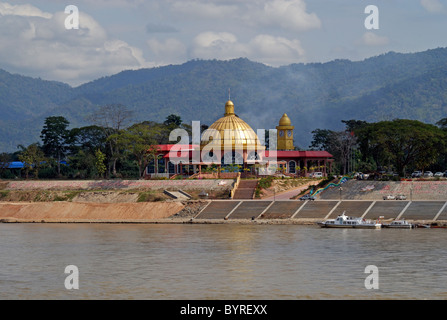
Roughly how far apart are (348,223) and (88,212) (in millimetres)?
41094

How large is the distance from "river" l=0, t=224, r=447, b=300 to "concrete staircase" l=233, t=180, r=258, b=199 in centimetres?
2452

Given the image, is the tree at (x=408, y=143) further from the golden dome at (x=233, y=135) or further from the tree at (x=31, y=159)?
the tree at (x=31, y=159)

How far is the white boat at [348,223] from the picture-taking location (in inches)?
3774

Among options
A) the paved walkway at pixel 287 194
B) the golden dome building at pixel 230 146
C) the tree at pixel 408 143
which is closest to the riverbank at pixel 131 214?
the paved walkway at pixel 287 194

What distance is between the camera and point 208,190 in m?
127

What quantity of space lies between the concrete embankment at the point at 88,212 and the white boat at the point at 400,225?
31853mm

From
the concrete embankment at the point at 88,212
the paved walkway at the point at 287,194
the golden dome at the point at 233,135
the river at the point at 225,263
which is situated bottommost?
the river at the point at 225,263

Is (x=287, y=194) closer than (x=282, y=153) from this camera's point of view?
Yes

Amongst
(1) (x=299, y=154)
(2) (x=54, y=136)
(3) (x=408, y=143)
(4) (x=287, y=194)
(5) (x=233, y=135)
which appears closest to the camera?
(4) (x=287, y=194)

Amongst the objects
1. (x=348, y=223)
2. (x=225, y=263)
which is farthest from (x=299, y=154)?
(x=225, y=263)

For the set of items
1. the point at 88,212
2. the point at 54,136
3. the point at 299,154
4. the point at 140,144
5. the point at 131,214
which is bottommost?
the point at 131,214

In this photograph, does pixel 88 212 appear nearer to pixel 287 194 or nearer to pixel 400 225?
pixel 287 194

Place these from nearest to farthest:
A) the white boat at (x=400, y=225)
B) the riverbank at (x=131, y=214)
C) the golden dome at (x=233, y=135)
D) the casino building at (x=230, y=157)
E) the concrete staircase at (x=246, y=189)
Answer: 1. the white boat at (x=400, y=225)
2. the riverbank at (x=131, y=214)
3. the concrete staircase at (x=246, y=189)
4. the casino building at (x=230, y=157)
5. the golden dome at (x=233, y=135)

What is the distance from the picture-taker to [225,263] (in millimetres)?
66250
